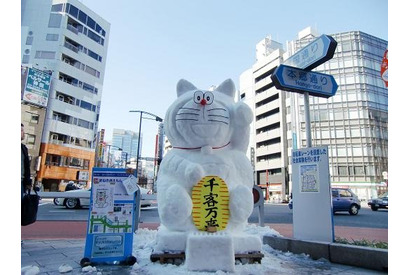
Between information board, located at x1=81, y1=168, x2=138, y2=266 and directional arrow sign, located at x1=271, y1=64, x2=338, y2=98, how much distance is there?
3527 millimetres

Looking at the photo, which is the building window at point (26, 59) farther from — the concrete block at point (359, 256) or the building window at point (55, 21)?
the concrete block at point (359, 256)

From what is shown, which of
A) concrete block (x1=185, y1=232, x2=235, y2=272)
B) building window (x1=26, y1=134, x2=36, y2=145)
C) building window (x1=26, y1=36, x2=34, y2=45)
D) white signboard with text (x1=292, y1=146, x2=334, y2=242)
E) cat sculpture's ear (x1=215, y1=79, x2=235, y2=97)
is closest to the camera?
concrete block (x1=185, y1=232, x2=235, y2=272)

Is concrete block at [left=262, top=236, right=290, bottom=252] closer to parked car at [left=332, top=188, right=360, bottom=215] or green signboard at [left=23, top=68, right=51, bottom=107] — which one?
parked car at [left=332, top=188, right=360, bottom=215]

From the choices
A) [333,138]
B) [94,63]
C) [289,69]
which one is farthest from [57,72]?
[333,138]

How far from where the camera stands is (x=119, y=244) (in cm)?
416

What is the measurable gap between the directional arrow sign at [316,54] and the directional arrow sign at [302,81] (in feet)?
0.72

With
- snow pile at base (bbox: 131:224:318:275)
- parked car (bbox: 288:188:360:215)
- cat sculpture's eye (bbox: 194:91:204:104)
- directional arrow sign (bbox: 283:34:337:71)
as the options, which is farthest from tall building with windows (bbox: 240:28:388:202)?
cat sculpture's eye (bbox: 194:91:204:104)

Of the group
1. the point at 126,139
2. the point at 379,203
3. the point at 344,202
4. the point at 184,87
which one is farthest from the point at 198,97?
the point at 126,139

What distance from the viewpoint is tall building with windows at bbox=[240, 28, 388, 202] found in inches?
1334

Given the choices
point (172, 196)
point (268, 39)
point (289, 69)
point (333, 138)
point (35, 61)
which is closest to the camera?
point (172, 196)

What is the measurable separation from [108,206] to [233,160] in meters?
2.09

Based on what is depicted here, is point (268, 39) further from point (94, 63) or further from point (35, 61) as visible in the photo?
point (35, 61)

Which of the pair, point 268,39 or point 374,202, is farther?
point 268,39

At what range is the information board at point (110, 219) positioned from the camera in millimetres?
4055
